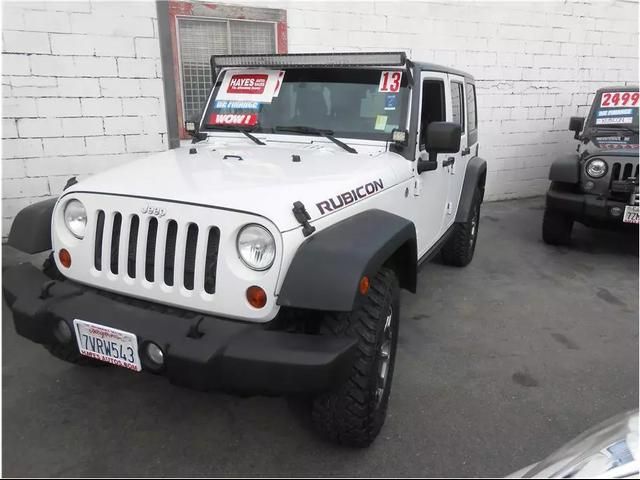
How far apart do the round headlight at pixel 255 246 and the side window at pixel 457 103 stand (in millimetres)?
2566

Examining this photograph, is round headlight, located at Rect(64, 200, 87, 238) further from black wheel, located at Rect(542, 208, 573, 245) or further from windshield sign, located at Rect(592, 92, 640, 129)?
windshield sign, located at Rect(592, 92, 640, 129)

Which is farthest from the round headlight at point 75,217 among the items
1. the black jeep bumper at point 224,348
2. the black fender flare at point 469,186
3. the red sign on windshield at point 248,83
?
the black fender flare at point 469,186

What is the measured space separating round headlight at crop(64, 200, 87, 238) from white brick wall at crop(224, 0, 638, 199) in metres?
4.21

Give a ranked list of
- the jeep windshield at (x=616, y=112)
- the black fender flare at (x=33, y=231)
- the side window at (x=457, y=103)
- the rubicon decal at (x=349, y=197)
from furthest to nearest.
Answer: the jeep windshield at (x=616, y=112) < the side window at (x=457, y=103) < the black fender flare at (x=33, y=231) < the rubicon decal at (x=349, y=197)

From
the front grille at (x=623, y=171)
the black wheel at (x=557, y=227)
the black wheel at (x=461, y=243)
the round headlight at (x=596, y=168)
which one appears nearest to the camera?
the black wheel at (x=461, y=243)

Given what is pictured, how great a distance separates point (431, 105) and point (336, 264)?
2045mm

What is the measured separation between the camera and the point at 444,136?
2.98 m

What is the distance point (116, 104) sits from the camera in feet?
17.5

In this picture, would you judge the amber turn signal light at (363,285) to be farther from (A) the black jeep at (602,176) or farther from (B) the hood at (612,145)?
(B) the hood at (612,145)

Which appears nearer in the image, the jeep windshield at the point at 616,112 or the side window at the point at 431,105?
the side window at the point at 431,105

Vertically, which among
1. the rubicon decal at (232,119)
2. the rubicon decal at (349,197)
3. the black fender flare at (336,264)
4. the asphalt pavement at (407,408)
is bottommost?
the asphalt pavement at (407,408)

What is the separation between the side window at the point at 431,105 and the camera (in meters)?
3.31

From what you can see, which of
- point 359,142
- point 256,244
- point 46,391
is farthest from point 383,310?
point 46,391

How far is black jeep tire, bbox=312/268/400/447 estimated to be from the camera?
2.18 meters
